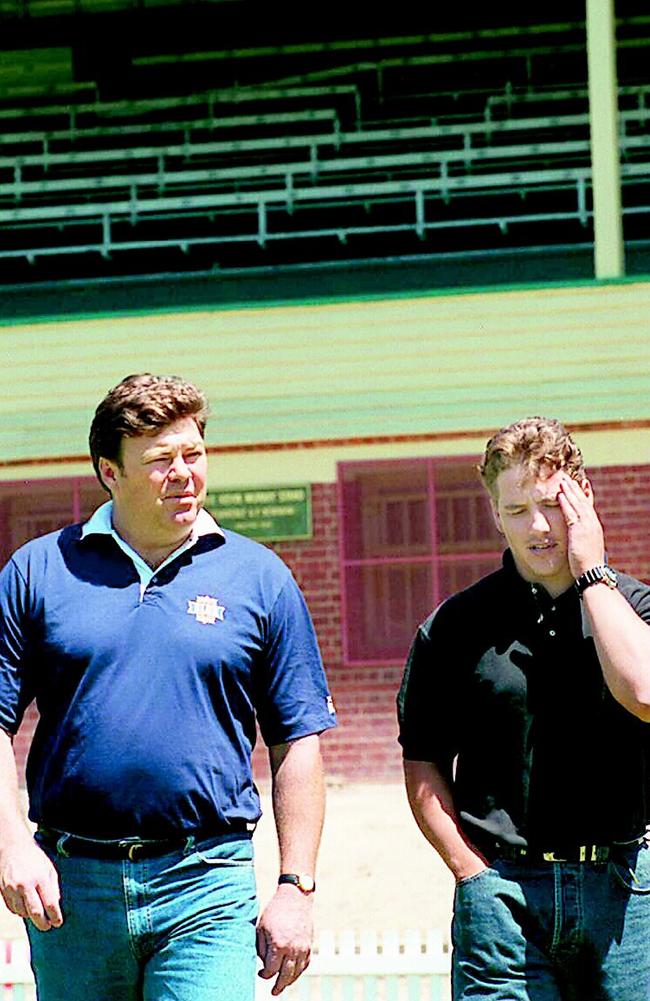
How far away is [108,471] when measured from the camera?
3.68 meters

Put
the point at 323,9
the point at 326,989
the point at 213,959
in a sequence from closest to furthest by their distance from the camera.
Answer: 1. the point at 213,959
2. the point at 326,989
3. the point at 323,9

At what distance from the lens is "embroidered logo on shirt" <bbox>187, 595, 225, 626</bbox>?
3.51 m

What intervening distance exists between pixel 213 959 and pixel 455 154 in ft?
42.7

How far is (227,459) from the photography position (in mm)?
13430

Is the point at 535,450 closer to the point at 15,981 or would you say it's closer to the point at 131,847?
the point at 131,847

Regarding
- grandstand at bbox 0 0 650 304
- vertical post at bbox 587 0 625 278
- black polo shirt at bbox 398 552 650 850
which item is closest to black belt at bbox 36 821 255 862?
black polo shirt at bbox 398 552 650 850

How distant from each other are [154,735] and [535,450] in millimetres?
952

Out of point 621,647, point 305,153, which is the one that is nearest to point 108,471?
point 621,647


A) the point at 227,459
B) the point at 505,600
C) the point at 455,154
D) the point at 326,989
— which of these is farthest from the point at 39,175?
the point at 505,600

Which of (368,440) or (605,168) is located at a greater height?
(605,168)

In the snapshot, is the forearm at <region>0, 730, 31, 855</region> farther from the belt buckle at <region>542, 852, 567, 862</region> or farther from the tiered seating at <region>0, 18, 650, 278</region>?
the tiered seating at <region>0, 18, 650, 278</region>

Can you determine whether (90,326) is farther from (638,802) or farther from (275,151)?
(638,802)

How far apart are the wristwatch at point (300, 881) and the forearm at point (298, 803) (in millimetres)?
12

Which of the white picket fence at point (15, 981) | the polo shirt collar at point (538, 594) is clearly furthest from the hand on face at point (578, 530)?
the white picket fence at point (15, 981)
